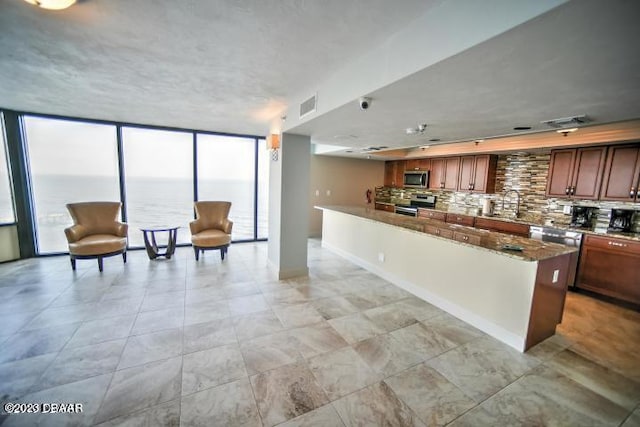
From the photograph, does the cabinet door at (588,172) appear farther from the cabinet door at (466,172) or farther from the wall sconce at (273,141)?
the wall sconce at (273,141)

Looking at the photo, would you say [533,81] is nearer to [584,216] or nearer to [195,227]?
[584,216]

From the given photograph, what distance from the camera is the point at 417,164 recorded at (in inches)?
239

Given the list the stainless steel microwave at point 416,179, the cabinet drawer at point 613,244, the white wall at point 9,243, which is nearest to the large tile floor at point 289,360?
the cabinet drawer at point 613,244

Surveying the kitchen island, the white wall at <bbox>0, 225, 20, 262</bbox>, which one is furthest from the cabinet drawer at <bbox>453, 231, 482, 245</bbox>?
the white wall at <bbox>0, 225, 20, 262</bbox>

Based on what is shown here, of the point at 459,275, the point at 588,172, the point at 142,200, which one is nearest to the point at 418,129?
the point at 459,275

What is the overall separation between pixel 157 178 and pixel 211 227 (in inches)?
62.3

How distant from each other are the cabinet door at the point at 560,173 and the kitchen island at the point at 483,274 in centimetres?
178

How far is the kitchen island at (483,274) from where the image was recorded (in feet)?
7.45

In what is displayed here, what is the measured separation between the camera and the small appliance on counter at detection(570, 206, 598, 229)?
369 cm

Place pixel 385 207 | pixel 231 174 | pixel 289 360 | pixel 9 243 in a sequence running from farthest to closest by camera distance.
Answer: pixel 385 207, pixel 231 174, pixel 9 243, pixel 289 360

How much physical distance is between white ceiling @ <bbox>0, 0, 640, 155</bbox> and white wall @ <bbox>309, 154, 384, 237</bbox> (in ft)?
10.8

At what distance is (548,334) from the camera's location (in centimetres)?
246

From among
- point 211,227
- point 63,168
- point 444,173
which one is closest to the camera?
point 63,168

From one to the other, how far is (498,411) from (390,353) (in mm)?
778
